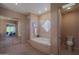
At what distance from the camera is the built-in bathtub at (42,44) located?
2141mm

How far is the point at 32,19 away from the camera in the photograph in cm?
224

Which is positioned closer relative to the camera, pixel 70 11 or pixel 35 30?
pixel 70 11

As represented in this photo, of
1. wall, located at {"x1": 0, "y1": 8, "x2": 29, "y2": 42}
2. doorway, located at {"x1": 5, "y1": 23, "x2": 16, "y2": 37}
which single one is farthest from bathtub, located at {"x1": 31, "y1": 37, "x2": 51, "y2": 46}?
doorway, located at {"x1": 5, "y1": 23, "x2": 16, "y2": 37}

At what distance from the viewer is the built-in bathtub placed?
2.14 metres

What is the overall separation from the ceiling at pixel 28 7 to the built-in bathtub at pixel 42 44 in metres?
0.56

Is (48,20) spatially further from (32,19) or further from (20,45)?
(20,45)

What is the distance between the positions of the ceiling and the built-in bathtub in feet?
1.85

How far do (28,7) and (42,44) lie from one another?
81 cm

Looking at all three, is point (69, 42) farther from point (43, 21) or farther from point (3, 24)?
point (3, 24)

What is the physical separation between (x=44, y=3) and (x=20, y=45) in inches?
39.3

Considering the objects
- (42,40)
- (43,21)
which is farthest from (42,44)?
(43,21)

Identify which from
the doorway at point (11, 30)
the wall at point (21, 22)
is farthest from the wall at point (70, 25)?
the doorway at point (11, 30)

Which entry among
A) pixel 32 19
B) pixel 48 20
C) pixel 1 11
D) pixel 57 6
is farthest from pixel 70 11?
pixel 1 11
